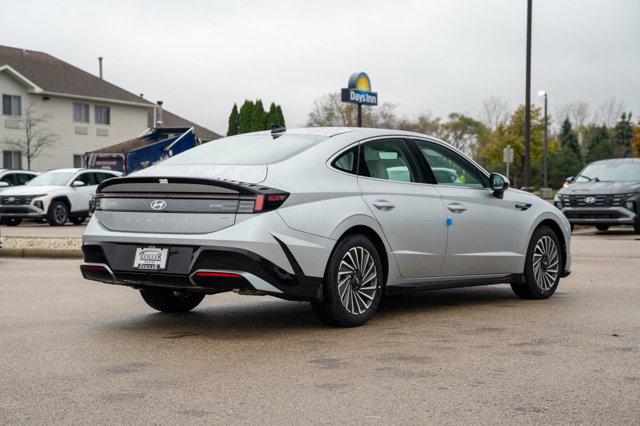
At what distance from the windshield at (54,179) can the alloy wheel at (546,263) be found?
1979 centimetres

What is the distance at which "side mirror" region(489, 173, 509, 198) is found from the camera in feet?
28.8

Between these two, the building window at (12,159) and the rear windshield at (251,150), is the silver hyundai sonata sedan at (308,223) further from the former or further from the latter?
the building window at (12,159)

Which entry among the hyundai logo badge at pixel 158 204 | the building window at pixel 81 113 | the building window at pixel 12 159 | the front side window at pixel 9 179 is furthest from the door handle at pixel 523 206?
the building window at pixel 81 113

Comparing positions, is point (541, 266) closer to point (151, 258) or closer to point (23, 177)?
point (151, 258)

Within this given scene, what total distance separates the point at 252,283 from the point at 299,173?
97 cm

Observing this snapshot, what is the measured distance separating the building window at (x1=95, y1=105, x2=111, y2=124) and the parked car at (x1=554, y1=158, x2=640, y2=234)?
36973 mm

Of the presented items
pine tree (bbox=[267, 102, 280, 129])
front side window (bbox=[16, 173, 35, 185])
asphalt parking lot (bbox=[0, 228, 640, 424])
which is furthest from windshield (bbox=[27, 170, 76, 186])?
pine tree (bbox=[267, 102, 280, 129])

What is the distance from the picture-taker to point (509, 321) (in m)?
7.78

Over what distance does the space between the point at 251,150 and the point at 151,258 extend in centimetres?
132

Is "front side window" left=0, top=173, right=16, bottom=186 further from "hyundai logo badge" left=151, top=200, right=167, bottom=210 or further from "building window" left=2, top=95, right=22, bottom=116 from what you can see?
"hyundai logo badge" left=151, top=200, right=167, bottom=210

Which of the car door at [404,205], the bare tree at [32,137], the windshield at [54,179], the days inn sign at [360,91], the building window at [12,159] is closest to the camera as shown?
the car door at [404,205]

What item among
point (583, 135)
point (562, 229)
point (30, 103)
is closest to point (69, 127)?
point (30, 103)

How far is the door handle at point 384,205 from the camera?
7516mm

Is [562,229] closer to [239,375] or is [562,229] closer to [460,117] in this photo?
[239,375]
